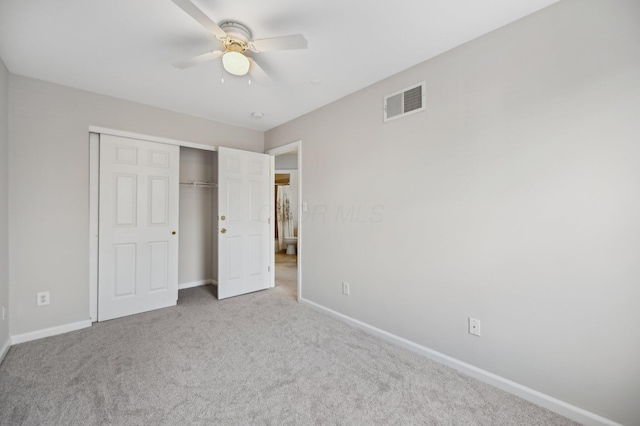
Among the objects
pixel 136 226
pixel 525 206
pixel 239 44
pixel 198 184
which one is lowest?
pixel 136 226

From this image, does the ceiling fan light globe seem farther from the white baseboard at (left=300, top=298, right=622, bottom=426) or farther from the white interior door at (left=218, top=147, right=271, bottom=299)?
the white baseboard at (left=300, top=298, right=622, bottom=426)

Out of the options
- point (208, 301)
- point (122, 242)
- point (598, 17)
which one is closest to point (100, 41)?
point (122, 242)

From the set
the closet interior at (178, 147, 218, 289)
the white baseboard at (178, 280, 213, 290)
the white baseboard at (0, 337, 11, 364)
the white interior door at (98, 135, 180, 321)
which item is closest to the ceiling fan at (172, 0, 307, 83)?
the white interior door at (98, 135, 180, 321)

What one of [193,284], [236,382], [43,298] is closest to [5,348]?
[43,298]

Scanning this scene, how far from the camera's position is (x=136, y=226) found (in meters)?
3.12

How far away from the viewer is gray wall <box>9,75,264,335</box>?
2.44 meters

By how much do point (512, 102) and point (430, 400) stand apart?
2052 millimetres

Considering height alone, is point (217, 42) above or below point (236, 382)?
above

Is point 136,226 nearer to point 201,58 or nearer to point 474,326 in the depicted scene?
point 201,58

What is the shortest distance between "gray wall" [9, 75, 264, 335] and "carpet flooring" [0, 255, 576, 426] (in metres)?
0.39

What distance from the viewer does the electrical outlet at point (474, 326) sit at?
77.2 inches

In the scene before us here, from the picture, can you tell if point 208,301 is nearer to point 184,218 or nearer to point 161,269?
point 161,269

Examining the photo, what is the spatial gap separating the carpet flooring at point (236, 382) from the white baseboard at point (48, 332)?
10cm

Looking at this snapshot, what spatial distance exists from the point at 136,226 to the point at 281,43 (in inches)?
106
